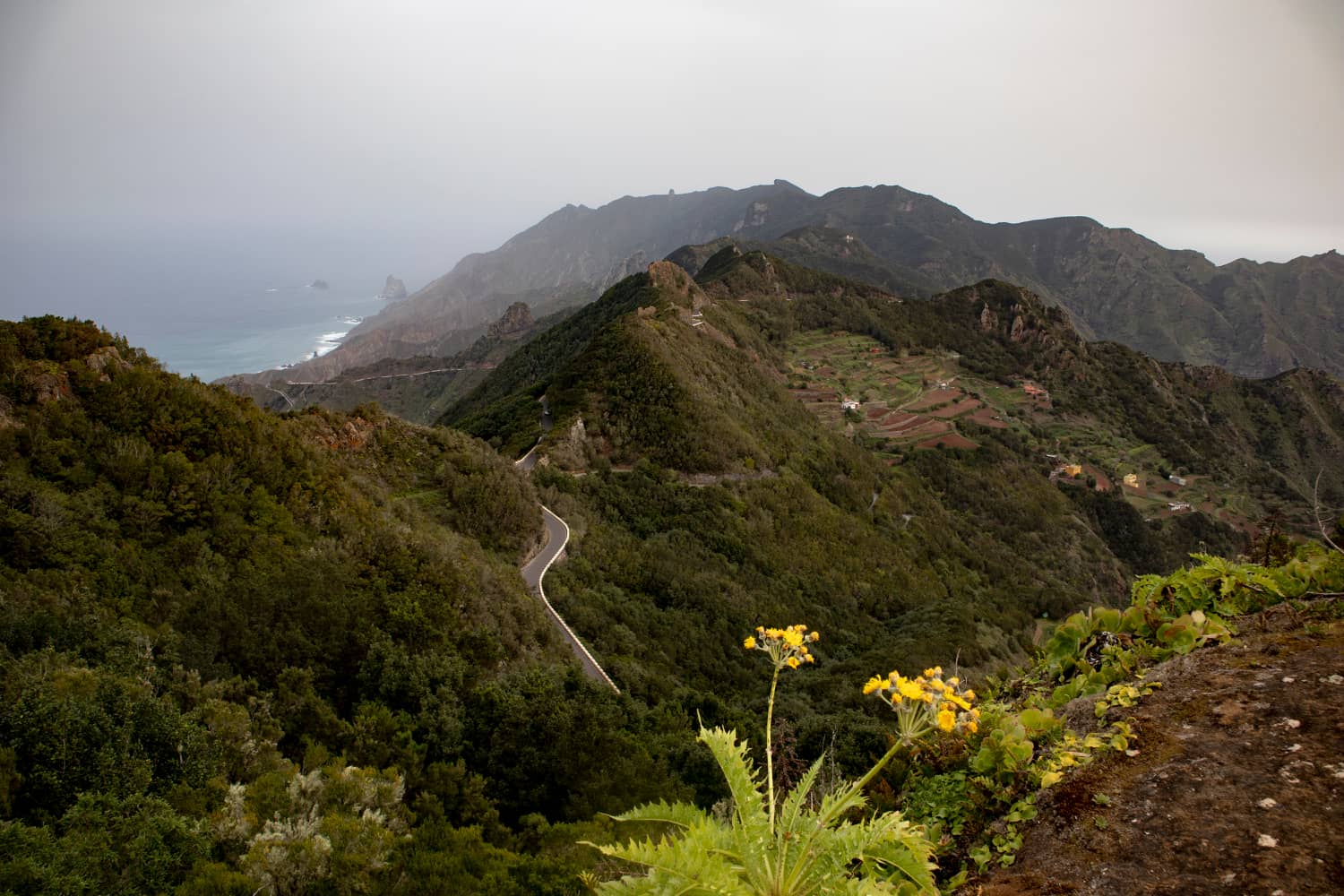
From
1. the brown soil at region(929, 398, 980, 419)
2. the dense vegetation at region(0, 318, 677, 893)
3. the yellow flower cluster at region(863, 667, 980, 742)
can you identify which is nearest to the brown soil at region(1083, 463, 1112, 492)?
the brown soil at region(929, 398, 980, 419)

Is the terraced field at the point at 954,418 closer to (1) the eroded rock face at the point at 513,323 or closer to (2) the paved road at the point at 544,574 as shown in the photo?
(2) the paved road at the point at 544,574

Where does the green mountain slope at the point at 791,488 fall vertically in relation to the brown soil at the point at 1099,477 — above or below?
above

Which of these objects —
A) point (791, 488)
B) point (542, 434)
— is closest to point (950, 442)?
point (791, 488)

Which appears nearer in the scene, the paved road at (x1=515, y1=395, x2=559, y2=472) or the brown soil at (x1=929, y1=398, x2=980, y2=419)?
the paved road at (x1=515, y1=395, x2=559, y2=472)

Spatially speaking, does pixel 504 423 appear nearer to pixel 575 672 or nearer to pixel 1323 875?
pixel 575 672

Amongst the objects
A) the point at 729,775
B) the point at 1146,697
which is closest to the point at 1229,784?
the point at 1146,697

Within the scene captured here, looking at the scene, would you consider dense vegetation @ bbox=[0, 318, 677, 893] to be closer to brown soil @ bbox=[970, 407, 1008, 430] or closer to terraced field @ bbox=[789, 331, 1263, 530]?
terraced field @ bbox=[789, 331, 1263, 530]

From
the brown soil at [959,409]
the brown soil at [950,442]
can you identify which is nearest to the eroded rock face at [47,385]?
the brown soil at [950,442]

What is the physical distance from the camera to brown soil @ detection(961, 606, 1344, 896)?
288 cm

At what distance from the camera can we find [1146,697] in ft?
14.1

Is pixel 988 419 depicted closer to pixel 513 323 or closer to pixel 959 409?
pixel 959 409

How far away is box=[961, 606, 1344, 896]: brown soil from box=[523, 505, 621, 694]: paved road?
12066 mm

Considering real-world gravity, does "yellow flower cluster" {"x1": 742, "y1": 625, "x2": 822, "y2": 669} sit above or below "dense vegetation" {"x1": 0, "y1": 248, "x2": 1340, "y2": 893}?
above

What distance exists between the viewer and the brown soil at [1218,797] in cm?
288
